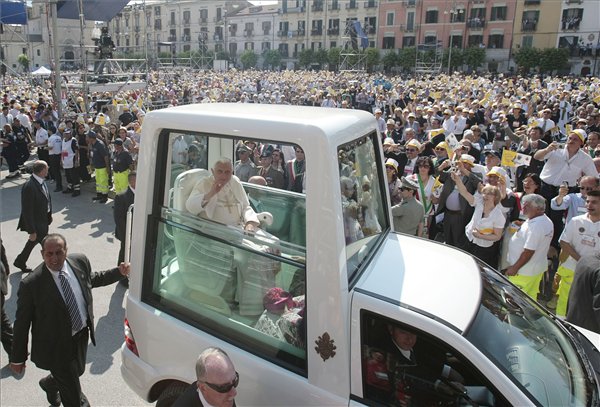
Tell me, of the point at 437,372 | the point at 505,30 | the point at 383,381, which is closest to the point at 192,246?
the point at 383,381

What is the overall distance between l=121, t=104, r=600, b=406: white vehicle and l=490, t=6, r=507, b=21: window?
60.8m

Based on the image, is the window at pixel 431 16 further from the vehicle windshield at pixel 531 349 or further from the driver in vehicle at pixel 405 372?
the driver in vehicle at pixel 405 372

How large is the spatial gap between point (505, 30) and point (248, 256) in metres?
61.4

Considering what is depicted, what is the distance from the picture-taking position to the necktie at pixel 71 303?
350 cm

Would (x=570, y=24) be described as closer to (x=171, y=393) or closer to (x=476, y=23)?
(x=476, y=23)

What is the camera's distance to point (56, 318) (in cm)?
345

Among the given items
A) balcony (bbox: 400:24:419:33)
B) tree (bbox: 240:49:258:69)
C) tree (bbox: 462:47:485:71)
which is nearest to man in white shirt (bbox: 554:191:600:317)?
tree (bbox: 462:47:485:71)

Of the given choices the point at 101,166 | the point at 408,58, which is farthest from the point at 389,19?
the point at 101,166

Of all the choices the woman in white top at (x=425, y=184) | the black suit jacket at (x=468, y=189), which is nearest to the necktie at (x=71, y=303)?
the black suit jacket at (x=468, y=189)

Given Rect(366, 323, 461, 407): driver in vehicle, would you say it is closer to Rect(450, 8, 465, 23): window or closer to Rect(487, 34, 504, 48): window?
Rect(487, 34, 504, 48): window

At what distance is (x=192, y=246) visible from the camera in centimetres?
305

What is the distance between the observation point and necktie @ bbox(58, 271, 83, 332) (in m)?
3.50

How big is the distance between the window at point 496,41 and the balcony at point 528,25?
7.93 feet

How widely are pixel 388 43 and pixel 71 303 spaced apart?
6477 centimetres
